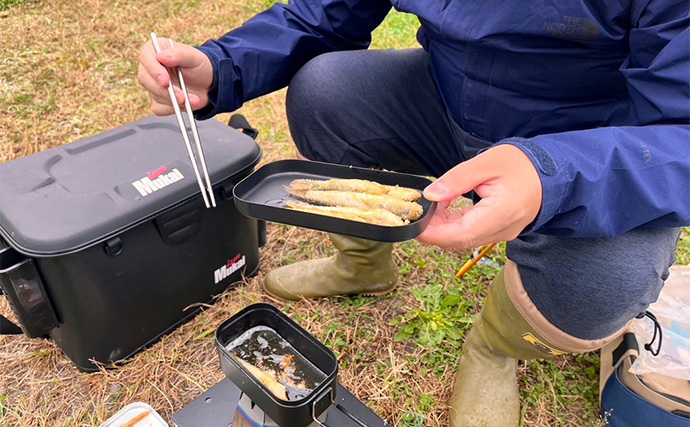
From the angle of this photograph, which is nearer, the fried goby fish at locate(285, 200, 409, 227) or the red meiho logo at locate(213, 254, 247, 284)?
the fried goby fish at locate(285, 200, 409, 227)

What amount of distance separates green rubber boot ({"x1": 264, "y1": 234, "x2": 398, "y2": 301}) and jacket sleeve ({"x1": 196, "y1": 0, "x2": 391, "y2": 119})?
68 cm

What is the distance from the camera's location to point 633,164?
1.07 m

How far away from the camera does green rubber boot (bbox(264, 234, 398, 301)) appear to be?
2012mm

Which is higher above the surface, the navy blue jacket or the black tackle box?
the navy blue jacket

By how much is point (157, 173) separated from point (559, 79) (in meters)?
1.32

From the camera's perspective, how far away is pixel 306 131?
1.89m

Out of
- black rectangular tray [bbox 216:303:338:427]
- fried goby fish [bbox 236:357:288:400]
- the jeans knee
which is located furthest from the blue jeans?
fried goby fish [bbox 236:357:288:400]

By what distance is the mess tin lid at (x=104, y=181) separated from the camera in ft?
4.77

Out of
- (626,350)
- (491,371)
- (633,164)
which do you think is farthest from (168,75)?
(626,350)

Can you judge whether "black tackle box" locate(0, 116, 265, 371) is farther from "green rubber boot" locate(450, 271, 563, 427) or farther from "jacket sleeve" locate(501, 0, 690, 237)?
"jacket sleeve" locate(501, 0, 690, 237)

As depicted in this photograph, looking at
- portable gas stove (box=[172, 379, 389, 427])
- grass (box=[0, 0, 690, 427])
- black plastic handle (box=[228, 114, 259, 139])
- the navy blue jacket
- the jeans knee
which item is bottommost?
grass (box=[0, 0, 690, 427])

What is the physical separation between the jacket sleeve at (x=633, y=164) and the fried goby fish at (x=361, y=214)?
38cm

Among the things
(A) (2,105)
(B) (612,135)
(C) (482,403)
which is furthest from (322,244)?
(A) (2,105)

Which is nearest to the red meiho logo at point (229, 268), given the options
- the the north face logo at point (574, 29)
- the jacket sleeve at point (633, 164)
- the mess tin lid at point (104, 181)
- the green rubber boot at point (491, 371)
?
the mess tin lid at point (104, 181)
